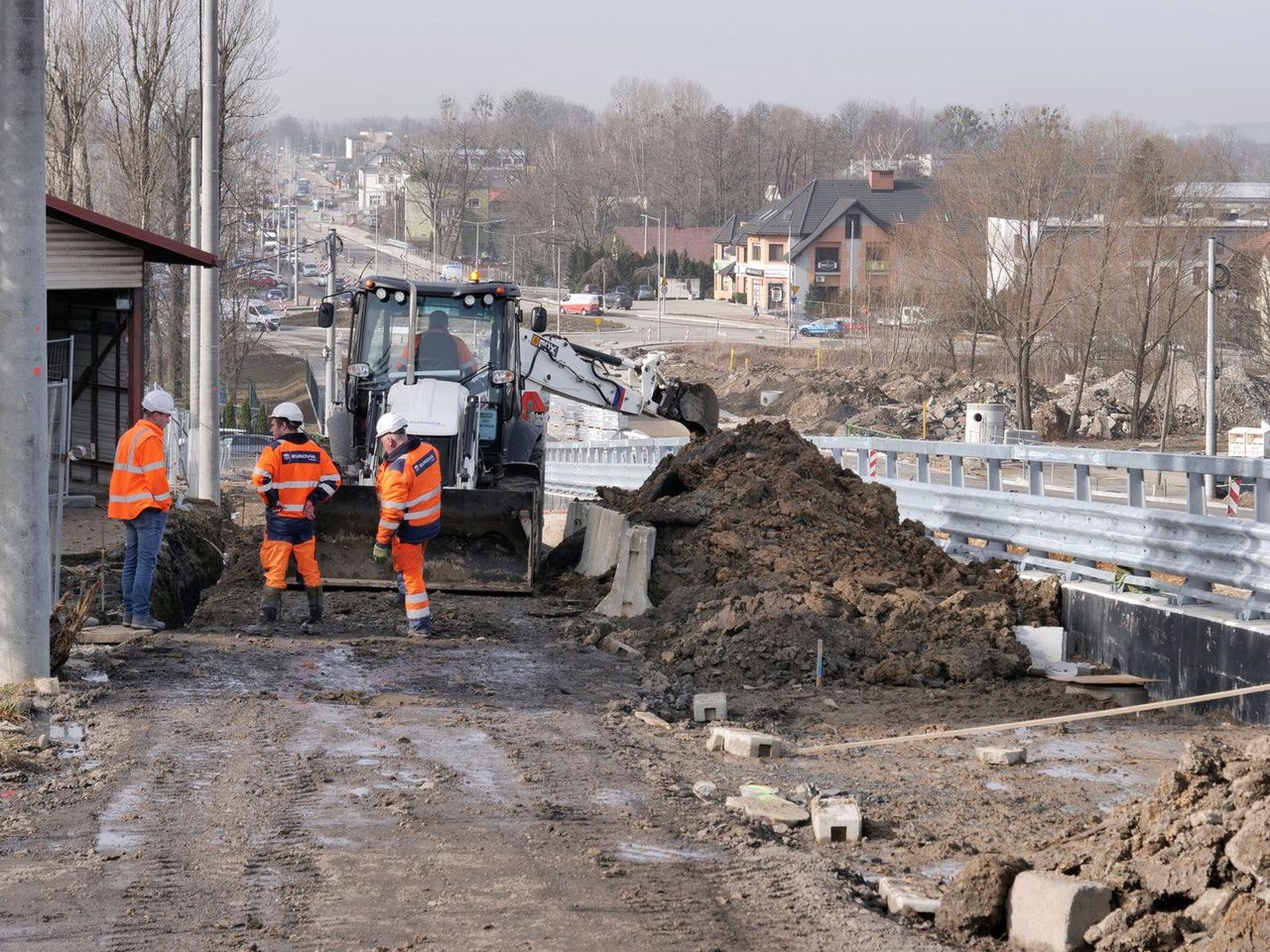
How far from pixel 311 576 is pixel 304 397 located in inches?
1882

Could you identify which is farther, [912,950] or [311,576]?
[311,576]

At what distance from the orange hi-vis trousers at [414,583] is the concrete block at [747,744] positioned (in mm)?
3654

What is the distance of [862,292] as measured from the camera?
7362 cm

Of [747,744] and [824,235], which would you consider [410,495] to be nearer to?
[747,744]

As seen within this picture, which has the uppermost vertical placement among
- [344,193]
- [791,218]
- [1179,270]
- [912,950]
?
[344,193]

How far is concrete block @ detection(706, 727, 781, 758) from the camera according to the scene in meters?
7.81

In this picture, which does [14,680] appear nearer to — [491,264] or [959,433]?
[959,433]

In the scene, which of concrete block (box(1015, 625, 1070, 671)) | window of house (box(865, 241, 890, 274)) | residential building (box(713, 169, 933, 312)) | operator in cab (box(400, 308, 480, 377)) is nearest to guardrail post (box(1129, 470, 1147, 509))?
concrete block (box(1015, 625, 1070, 671))

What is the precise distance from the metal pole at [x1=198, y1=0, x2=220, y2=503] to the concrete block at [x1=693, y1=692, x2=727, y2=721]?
11.5 m

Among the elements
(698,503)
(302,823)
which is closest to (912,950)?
(302,823)

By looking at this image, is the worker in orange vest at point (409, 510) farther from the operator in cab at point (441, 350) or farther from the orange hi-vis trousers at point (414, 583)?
the operator in cab at point (441, 350)

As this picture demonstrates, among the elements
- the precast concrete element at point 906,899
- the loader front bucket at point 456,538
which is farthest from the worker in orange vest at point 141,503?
the precast concrete element at point 906,899

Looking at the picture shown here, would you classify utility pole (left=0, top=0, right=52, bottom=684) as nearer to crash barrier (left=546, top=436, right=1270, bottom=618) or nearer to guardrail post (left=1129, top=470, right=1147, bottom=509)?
crash barrier (left=546, top=436, right=1270, bottom=618)

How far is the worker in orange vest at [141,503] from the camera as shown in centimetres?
1073
